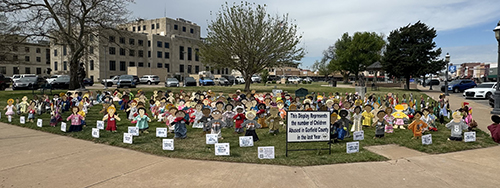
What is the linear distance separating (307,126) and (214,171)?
2.23 meters

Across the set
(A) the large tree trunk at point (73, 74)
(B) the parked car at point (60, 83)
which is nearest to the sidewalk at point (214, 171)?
(A) the large tree trunk at point (73, 74)

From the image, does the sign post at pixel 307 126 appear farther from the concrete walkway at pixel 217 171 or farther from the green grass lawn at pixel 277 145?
the concrete walkway at pixel 217 171

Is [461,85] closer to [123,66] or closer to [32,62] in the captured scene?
[123,66]

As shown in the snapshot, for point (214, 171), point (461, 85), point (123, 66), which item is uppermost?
point (123, 66)

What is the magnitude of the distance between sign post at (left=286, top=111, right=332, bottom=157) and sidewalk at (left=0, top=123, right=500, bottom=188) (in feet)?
2.65

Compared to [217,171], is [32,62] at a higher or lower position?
higher

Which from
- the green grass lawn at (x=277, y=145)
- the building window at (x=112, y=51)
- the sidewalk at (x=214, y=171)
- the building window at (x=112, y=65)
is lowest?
the sidewalk at (x=214, y=171)

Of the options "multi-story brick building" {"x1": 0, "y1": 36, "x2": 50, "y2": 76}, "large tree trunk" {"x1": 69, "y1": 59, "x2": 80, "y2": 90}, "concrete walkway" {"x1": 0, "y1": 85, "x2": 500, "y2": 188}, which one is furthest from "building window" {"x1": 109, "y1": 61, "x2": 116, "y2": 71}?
"concrete walkway" {"x1": 0, "y1": 85, "x2": 500, "y2": 188}

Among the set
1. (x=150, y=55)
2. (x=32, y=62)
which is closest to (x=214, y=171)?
(x=150, y=55)

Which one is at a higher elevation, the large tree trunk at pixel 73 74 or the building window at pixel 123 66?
the building window at pixel 123 66

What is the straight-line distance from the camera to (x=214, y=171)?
512 cm

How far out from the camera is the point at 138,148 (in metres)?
6.68

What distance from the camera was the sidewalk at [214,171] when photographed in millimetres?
4590

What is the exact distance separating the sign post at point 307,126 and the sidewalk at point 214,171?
31.8 inches
